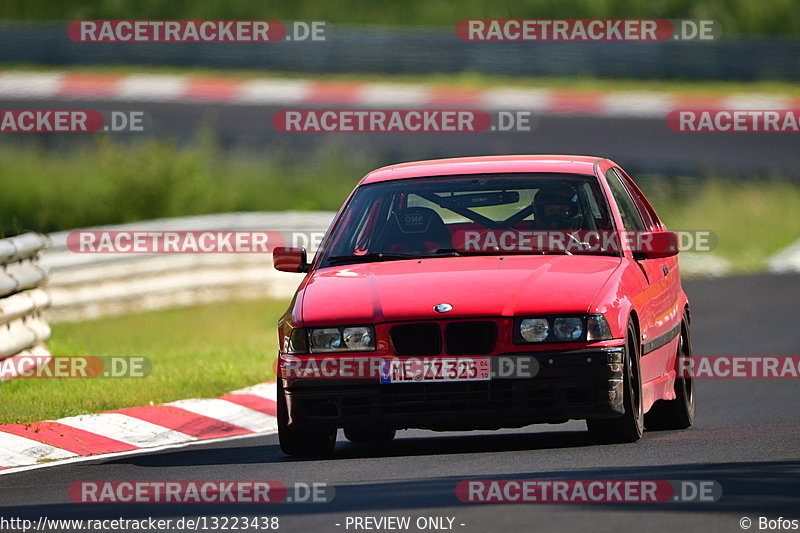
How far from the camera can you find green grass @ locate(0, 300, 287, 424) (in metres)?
11.6

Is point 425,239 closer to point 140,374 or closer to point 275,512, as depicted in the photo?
point 275,512

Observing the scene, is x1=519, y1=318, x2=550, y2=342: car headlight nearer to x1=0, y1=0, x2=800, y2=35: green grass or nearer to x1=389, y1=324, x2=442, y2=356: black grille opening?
x1=389, y1=324, x2=442, y2=356: black grille opening

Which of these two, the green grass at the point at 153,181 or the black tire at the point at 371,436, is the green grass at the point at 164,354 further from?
the green grass at the point at 153,181

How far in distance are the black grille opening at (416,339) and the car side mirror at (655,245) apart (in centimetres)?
154

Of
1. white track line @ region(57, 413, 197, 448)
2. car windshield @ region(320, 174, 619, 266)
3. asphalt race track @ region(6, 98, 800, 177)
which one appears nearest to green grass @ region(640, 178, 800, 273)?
asphalt race track @ region(6, 98, 800, 177)

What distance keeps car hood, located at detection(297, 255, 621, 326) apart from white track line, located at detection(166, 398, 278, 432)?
209 cm

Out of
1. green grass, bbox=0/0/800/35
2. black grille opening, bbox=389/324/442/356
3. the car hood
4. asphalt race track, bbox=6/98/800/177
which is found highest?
green grass, bbox=0/0/800/35

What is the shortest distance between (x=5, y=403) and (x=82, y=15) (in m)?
25.6

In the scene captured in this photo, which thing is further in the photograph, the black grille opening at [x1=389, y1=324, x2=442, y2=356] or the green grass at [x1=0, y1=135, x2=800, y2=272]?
the green grass at [x1=0, y1=135, x2=800, y2=272]

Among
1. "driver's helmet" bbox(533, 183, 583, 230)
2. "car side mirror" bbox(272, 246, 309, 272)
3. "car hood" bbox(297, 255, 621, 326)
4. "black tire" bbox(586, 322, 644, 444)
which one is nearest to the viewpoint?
"car hood" bbox(297, 255, 621, 326)

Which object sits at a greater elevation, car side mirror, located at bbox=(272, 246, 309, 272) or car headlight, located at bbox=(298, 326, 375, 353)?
car side mirror, located at bbox=(272, 246, 309, 272)

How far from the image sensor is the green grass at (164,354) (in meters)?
11.6

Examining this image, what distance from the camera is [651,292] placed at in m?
9.96

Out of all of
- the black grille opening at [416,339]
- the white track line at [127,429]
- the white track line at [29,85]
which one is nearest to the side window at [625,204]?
the black grille opening at [416,339]
